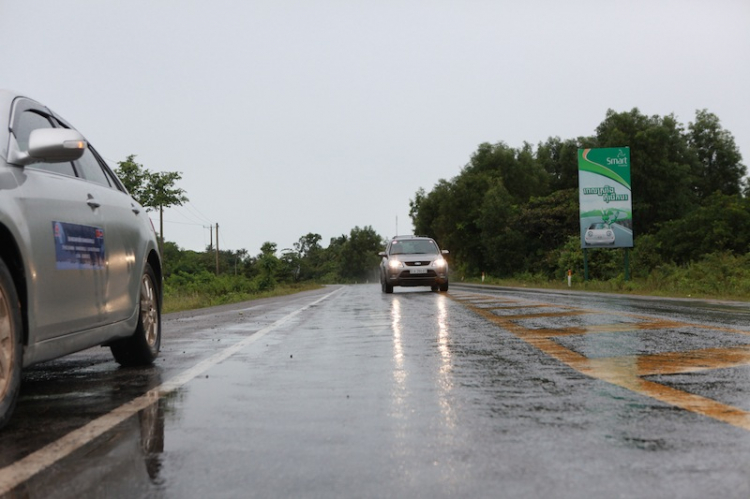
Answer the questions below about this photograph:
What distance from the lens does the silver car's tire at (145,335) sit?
243 inches

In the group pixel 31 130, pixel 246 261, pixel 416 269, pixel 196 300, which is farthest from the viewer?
pixel 246 261

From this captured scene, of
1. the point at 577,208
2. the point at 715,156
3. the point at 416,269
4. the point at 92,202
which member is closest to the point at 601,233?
the point at 416,269

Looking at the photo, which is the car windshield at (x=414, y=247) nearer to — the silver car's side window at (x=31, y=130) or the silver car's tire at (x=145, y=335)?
the silver car's tire at (x=145, y=335)

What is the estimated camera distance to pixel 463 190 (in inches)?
2992

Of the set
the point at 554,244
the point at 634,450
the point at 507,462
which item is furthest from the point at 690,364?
the point at 554,244

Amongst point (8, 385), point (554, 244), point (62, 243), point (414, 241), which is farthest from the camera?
point (554, 244)

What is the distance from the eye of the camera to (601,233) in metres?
32.8

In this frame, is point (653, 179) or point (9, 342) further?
point (653, 179)

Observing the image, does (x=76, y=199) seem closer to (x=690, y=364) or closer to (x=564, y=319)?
(x=690, y=364)

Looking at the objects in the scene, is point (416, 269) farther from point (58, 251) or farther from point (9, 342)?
point (9, 342)

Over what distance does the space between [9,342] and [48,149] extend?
43.7 inches

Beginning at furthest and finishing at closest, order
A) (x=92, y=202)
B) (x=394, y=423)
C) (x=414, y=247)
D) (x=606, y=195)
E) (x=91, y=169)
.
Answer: (x=606, y=195)
(x=414, y=247)
(x=91, y=169)
(x=92, y=202)
(x=394, y=423)

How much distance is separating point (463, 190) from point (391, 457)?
7369 cm

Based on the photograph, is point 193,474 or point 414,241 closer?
point 193,474
